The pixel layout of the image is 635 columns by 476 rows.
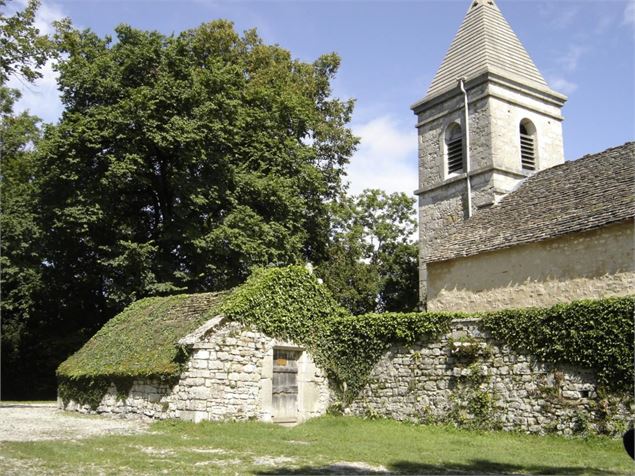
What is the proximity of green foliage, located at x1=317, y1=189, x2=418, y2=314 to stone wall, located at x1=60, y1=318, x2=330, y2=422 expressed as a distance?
13546 millimetres

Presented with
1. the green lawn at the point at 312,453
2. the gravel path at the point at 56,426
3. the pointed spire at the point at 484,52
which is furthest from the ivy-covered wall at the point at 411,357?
the pointed spire at the point at 484,52

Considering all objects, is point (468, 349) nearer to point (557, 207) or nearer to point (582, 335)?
point (582, 335)

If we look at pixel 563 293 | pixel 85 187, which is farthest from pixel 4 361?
pixel 563 293

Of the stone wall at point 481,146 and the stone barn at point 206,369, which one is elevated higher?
the stone wall at point 481,146

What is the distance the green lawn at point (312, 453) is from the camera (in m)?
8.53

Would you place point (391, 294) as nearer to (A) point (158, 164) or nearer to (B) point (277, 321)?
(A) point (158, 164)

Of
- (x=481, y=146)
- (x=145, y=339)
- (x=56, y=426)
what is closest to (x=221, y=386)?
(x=145, y=339)

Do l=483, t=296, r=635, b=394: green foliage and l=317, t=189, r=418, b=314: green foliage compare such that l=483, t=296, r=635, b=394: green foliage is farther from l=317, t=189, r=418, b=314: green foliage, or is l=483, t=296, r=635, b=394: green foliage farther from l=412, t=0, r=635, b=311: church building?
l=317, t=189, r=418, b=314: green foliage

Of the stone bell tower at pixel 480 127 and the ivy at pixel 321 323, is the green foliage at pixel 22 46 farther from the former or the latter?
the stone bell tower at pixel 480 127

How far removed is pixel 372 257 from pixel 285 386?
63.8 feet

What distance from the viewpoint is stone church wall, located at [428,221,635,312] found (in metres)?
15.7

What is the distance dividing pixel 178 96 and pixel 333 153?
31.4 ft

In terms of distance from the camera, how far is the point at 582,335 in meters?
12.2

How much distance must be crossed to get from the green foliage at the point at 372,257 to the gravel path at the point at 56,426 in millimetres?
15621
